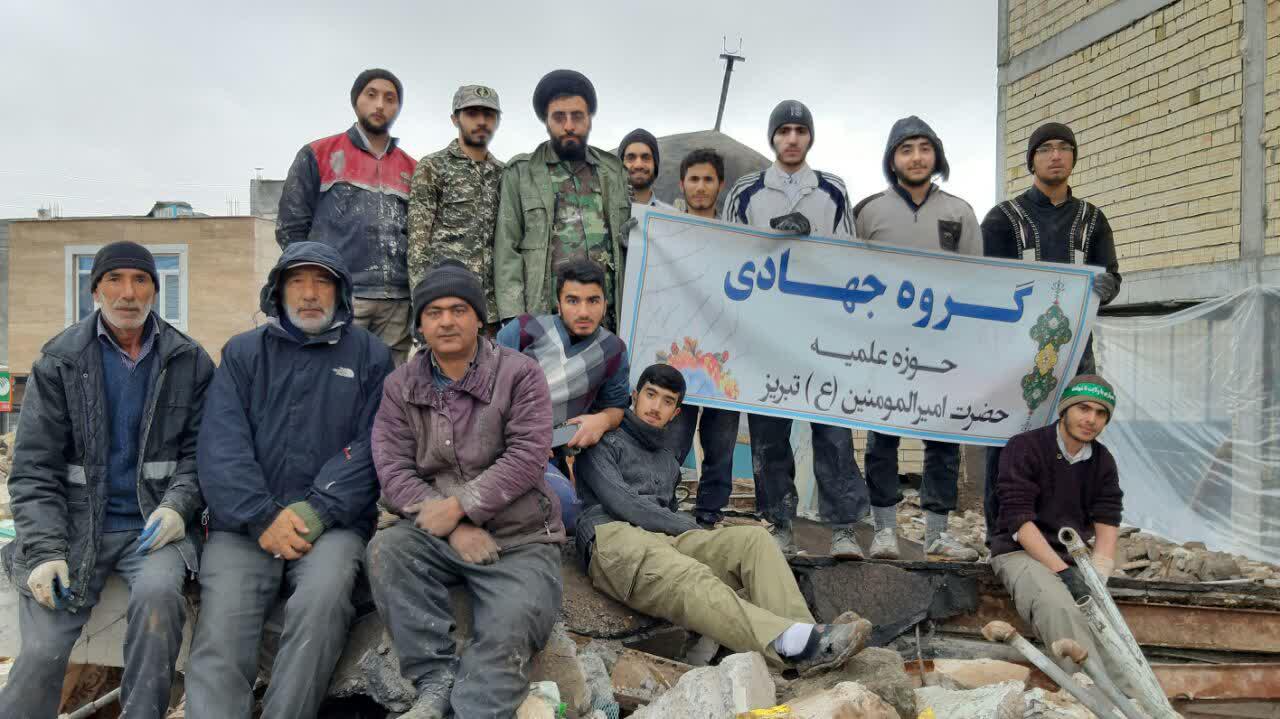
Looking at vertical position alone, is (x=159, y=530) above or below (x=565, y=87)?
below

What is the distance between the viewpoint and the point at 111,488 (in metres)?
3.73

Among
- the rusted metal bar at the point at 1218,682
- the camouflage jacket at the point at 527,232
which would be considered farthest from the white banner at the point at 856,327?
the rusted metal bar at the point at 1218,682

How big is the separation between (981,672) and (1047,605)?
1.37 feet

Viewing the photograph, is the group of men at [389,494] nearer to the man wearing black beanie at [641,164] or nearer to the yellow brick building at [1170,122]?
the man wearing black beanie at [641,164]

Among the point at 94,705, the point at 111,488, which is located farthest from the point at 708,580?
the point at 94,705

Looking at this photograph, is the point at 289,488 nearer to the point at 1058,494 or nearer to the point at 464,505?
the point at 464,505

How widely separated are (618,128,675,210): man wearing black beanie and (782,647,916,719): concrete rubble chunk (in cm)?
292

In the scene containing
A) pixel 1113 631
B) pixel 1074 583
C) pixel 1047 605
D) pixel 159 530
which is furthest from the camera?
pixel 1074 583

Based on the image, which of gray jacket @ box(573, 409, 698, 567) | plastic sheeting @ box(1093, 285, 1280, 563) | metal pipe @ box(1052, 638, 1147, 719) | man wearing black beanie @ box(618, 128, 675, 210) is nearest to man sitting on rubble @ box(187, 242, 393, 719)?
gray jacket @ box(573, 409, 698, 567)

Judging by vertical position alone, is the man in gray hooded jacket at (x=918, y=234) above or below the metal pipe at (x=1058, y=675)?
above

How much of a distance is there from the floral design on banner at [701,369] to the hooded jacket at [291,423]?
1.84 metres

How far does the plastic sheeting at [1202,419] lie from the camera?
7.62 metres

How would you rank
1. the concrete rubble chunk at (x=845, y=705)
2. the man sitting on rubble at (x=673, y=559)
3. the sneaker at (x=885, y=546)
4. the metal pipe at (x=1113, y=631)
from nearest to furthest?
the concrete rubble chunk at (x=845, y=705) → the man sitting on rubble at (x=673, y=559) → the metal pipe at (x=1113, y=631) → the sneaker at (x=885, y=546)

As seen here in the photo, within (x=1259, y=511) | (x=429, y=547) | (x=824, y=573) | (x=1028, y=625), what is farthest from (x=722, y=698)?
(x=1259, y=511)
